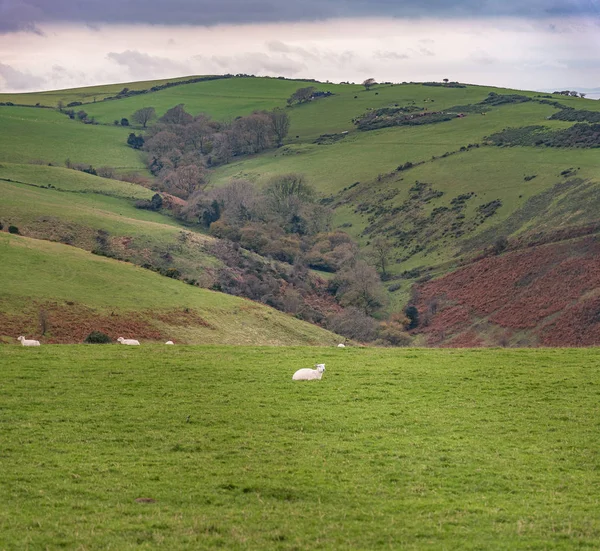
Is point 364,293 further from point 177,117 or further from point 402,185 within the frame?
point 177,117

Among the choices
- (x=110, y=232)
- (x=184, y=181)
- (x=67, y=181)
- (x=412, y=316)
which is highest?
(x=67, y=181)

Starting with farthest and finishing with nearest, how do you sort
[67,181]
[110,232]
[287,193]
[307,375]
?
[287,193] → [67,181] → [110,232] → [307,375]

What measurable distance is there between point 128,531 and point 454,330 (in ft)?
211

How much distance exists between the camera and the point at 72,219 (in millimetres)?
81688

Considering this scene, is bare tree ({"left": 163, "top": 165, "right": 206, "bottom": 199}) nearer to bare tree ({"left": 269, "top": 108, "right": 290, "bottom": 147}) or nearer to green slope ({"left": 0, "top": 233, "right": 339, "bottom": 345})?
bare tree ({"left": 269, "top": 108, "right": 290, "bottom": 147})

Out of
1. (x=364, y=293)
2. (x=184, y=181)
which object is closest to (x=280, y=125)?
(x=184, y=181)

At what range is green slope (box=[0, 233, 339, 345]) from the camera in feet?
147

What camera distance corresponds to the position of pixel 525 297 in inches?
2945

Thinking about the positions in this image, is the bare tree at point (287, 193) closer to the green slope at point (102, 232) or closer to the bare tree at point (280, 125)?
the green slope at point (102, 232)

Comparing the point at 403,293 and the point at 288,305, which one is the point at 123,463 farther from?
the point at 403,293

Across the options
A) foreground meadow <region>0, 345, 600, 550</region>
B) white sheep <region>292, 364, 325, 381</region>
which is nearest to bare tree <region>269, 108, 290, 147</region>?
→ foreground meadow <region>0, 345, 600, 550</region>

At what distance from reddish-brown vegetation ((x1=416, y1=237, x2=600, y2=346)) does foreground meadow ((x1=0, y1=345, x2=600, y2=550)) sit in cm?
3985

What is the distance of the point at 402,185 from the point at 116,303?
88943mm

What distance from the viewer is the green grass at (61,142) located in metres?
150
